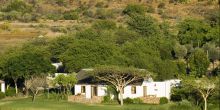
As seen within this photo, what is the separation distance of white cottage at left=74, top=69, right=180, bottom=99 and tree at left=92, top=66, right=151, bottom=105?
4.26ft

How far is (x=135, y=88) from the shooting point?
4559cm

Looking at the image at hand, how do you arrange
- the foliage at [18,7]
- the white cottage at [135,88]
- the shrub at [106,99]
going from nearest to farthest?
the shrub at [106,99], the white cottage at [135,88], the foliage at [18,7]

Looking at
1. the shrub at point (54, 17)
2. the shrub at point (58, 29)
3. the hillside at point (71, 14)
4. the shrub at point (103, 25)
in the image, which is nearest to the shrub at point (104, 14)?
the hillside at point (71, 14)

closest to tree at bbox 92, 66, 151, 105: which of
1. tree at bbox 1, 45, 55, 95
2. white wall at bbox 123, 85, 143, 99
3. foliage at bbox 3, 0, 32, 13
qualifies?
white wall at bbox 123, 85, 143, 99

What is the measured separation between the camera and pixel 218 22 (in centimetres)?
7656

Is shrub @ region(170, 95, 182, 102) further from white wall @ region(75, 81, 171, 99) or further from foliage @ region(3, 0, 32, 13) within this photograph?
foliage @ region(3, 0, 32, 13)

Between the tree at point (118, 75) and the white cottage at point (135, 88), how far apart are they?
130 cm

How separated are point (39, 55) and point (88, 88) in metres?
7.50

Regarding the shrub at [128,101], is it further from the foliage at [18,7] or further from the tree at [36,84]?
the foliage at [18,7]

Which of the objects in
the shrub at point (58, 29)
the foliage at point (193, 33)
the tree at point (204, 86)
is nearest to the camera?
the tree at point (204, 86)

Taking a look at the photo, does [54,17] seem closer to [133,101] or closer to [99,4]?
[99,4]

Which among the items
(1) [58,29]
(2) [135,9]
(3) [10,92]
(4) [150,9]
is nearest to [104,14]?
(2) [135,9]

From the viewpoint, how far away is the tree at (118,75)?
42594 millimetres

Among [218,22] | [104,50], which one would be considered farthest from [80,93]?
[218,22]
